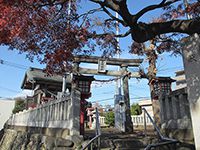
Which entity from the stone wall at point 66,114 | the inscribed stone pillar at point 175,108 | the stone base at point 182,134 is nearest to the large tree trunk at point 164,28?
the inscribed stone pillar at point 175,108

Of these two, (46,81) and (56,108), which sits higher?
(46,81)

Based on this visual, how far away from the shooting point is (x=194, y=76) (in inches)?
189

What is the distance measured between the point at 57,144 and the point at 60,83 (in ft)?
41.3

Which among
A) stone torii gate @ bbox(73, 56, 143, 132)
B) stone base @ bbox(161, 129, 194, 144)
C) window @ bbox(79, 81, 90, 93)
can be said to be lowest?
stone base @ bbox(161, 129, 194, 144)

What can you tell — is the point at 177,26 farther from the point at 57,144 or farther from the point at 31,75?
the point at 31,75

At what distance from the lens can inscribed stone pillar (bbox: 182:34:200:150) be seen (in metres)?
4.68

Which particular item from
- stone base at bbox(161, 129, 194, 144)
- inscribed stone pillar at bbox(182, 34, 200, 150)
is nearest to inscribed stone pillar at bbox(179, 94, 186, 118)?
stone base at bbox(161, 129, 194, 144)

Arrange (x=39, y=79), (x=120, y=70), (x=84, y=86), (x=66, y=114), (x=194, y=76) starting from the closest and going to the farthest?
(x=194, y=76) → (x=66, y=114) → (x=84, y=86) → (x=120, y=70) → (x=39, y=79)

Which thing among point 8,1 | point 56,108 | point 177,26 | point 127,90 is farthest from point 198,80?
point 127,90

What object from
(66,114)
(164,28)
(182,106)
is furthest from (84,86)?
(164,28)

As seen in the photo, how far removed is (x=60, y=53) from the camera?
6129 millimetres

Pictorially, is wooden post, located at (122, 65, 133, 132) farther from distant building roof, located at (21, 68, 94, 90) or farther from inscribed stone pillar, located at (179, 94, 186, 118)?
distant building roof, located at (21, 68, 94, 90)

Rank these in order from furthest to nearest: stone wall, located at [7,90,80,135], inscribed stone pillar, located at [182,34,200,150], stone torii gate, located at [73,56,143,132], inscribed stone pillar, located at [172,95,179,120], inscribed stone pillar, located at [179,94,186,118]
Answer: stone torii gate, located at [73,56,143,132], stone wall, located at [7,90,80,135], inscribed stone pillar, located at [172,95,179,120], inscribed stone pillar, located at [179,94,186,118], inscribed stone pillar, located at [182,34,200,150]

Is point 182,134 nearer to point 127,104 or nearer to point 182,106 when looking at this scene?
point 182,106
